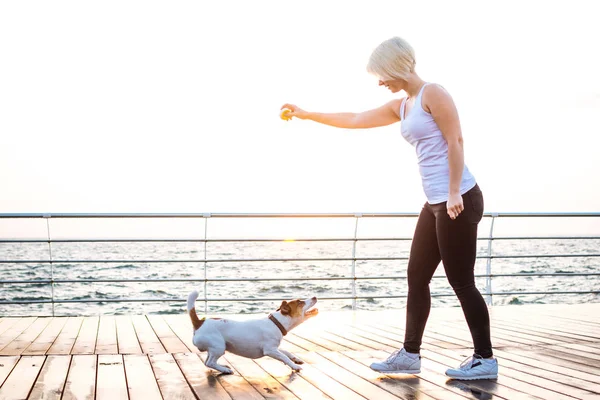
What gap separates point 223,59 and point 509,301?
1192 centimetres

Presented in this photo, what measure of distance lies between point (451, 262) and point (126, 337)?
2.05 m

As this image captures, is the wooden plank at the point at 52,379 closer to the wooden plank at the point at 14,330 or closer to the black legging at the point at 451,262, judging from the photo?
the wooden plank at the point at 14,330

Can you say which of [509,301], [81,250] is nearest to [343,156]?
[509,301]

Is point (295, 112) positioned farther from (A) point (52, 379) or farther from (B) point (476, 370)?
(A) point (52, 379)

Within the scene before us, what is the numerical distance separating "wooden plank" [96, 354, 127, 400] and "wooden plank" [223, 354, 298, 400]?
0.47 meters

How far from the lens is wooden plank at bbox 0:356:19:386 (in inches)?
110

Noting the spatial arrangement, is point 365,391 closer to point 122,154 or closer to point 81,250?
point 122,154

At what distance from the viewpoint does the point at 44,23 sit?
405 inches

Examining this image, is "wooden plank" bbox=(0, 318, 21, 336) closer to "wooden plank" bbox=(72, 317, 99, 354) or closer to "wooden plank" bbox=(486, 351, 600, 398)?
"wooden plank" bbox=(72, 317, 99, 354)

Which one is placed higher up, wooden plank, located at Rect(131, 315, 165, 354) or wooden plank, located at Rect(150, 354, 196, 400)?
wooden plank, located at Rect(150, 354, 196, 400)


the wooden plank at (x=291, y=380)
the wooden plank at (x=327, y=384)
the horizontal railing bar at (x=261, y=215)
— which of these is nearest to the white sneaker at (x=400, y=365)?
the wooden plank at (x=327, y=384)

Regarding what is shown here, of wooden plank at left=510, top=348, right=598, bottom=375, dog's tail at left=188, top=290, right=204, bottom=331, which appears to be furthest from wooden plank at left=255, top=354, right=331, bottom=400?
wooden plank at left=510, top=348, right=598, bottom=375

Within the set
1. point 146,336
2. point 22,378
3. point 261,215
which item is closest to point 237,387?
point 22,378

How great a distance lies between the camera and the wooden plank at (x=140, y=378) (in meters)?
2.47
